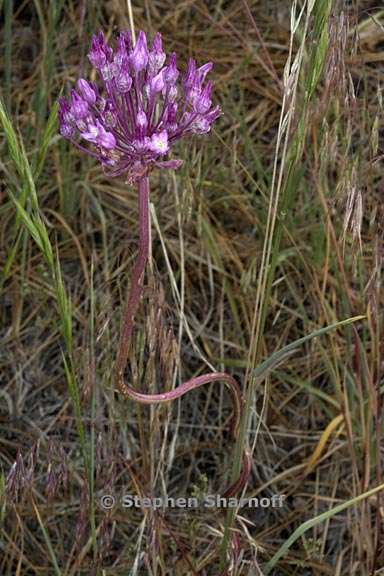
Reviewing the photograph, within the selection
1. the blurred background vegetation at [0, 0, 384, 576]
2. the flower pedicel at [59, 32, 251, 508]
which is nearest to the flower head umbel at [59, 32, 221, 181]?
the flower pedicel at [59, 32, 251, 508]

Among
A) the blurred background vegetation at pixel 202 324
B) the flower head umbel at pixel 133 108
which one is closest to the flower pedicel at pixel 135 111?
the flower head umbel at pixel 133 108

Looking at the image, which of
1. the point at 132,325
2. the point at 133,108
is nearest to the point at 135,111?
the point at 133,108

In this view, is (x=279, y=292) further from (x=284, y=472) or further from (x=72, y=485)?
(x=72, y=485)

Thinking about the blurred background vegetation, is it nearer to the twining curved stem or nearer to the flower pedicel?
the twining curved stem

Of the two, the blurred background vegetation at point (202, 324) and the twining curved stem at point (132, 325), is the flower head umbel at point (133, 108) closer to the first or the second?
the twining curved stem at point (132, 325)

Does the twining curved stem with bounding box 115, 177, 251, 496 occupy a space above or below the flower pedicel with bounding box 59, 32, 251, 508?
below

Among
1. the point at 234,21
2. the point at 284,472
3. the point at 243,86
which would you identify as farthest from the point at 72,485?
the point at 234,21
